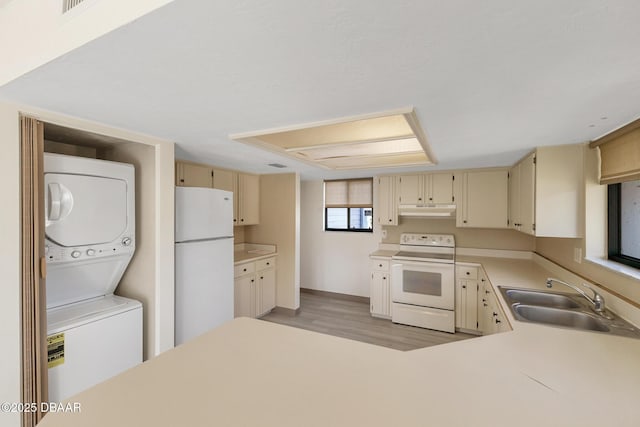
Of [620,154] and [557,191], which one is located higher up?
[620,154]

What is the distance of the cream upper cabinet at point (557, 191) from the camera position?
209cm

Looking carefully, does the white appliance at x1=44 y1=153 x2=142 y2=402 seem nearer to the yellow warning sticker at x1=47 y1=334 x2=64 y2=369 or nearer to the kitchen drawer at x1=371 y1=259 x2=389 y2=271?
the yellow warning sticker at x1=47 y1=334 x2=64 y2=369

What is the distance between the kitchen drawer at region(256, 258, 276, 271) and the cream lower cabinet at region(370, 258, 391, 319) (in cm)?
152

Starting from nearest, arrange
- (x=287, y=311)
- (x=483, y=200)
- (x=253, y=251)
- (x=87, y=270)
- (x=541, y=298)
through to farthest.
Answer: (x=87, y=270)
(x=541, y=298)
(x=483, y=200)
(x=287, y=311)
(x=253, y=251)

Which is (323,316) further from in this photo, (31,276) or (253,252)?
(31,276)

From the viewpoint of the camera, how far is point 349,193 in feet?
14.8

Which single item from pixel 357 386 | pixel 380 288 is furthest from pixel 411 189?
pixel 357 386

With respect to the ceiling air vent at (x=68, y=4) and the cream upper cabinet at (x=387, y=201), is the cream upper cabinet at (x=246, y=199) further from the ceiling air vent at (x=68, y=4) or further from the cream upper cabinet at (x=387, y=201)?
the ceiling air vent at (x=68, y=4)

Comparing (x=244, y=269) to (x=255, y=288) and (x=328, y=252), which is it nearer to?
(x=255, y=288)

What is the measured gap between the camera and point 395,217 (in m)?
3.91

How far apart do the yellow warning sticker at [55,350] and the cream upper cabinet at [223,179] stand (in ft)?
6.97

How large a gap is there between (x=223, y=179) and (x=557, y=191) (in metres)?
3.58

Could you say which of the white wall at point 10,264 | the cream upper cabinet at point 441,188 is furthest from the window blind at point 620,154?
the white wall at point 10,264

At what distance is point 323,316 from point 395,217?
1855 mm
